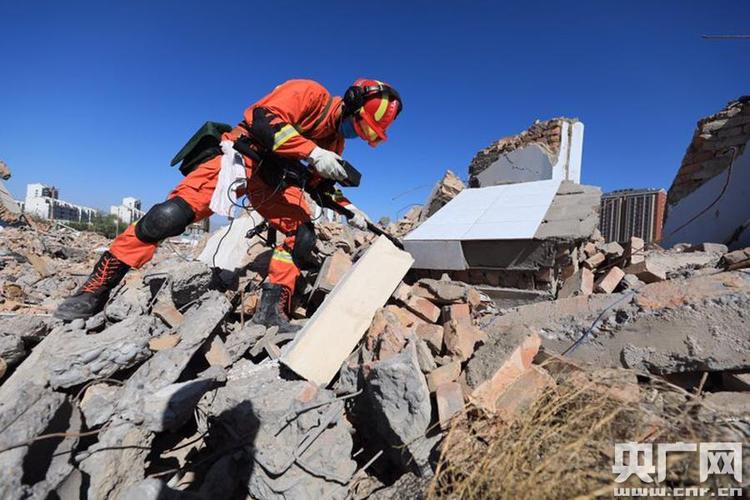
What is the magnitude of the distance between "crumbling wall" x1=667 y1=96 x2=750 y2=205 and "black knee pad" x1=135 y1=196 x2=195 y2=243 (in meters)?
7.57

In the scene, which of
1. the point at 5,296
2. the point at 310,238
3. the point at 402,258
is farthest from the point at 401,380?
the point at 5,296

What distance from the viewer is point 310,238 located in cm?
285

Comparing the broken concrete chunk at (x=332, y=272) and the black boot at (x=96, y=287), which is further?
the broken concrete chunk at (x=332, y=272)

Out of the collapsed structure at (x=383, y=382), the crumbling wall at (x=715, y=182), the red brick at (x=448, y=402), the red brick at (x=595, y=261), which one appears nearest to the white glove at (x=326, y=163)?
the collapsed structure at (x=383, y=382)

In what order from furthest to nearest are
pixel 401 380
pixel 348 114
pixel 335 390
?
pixel 348 114 < pixel 335 390 < pixel 401 380

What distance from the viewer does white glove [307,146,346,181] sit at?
2527 mm

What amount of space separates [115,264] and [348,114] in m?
1.94

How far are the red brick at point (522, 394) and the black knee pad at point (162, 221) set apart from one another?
2.21 m

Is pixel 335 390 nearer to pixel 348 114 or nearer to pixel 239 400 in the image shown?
pixel 239 400

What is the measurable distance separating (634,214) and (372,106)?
6949mm

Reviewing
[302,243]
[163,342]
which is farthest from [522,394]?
[163,342]

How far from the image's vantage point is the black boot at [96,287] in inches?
89.4

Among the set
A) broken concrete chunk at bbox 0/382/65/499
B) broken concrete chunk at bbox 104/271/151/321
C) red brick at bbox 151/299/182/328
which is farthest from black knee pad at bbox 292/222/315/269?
broken concrete chunk at bbox 0/382/65/499

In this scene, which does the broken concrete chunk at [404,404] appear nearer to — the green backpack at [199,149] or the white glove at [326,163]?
the white glove at [326,163]
